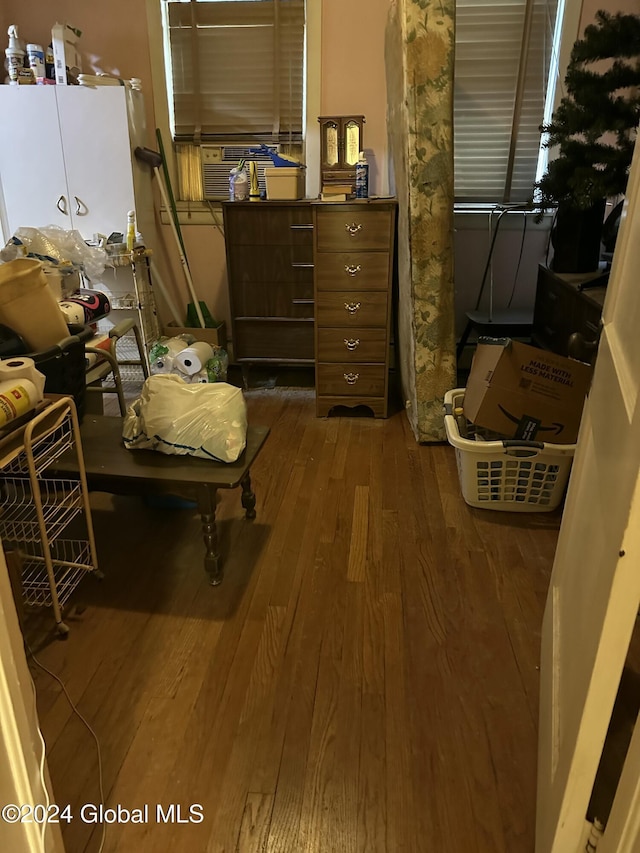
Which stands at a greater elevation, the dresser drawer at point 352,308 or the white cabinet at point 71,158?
the white cabinet at point 71,158

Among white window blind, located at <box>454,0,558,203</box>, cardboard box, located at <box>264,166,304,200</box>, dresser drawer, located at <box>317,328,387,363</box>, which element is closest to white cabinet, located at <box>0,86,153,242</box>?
cardboard box, located at <box>264,166,304,200</box>

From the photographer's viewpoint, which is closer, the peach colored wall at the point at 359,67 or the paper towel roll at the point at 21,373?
the paper towel roll at the point at 21,373

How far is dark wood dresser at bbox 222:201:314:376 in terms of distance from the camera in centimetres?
325

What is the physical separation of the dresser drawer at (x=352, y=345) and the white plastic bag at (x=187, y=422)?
3.91ft

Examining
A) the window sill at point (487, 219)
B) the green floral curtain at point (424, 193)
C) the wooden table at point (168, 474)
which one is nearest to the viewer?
the wooden table at point (168, 474)

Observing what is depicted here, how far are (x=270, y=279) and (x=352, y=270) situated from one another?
58 centimetres

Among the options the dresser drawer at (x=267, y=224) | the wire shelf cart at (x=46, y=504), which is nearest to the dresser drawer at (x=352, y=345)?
the dresser drawer at (x=267, y=224)

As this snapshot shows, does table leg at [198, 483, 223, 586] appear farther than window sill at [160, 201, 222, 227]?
No

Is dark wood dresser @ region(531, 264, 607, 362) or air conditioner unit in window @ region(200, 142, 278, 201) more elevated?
air conditioner unit in window @ region(200, 142, 278, 201)

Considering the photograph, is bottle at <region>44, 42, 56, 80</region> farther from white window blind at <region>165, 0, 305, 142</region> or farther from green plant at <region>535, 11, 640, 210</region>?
green plant at <region>535, 11, 640, 210</region>

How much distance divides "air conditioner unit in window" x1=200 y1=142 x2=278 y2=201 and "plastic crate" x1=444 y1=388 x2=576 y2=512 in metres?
2.21

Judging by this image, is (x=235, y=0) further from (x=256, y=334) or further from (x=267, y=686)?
(x=267, y=686)

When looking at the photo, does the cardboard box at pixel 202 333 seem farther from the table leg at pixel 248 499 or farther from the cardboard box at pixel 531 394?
the cardboard box at pixel 531 394

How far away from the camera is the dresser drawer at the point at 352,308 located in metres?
3.00
